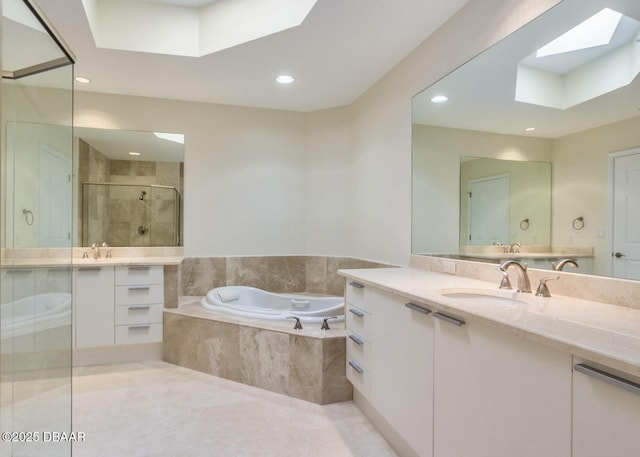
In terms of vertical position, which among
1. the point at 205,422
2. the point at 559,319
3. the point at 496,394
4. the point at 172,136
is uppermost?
the point at 172,136

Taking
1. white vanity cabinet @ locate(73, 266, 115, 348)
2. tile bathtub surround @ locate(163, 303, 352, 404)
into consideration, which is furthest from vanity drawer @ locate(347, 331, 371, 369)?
white vanity cabinet @ locate(73, 266, 115, 348)

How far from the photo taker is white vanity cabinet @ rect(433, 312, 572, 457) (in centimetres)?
87

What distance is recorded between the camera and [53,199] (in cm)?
206

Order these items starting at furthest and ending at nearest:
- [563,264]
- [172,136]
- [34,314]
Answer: [172,136] → [34,314] → [563,264]

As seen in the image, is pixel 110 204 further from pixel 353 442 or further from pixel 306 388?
pixel 353 442

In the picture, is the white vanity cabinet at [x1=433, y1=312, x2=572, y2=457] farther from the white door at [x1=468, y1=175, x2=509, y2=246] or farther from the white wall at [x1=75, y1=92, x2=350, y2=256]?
the white wall at [x1=75, y1=92, x2=350, y2=256]

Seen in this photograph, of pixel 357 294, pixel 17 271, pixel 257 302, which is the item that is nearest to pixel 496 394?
pixel 357 294

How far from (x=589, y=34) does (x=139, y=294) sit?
10.8 ft

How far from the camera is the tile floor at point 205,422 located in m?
1.79

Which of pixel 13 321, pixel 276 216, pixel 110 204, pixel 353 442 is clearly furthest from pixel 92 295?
pixel 353 442

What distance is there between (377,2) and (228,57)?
1.20m

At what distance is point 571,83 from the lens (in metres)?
1.43

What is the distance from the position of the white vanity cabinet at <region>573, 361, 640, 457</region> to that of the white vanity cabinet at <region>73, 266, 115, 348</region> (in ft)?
10.0

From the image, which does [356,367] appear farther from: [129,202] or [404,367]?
[129,202]
